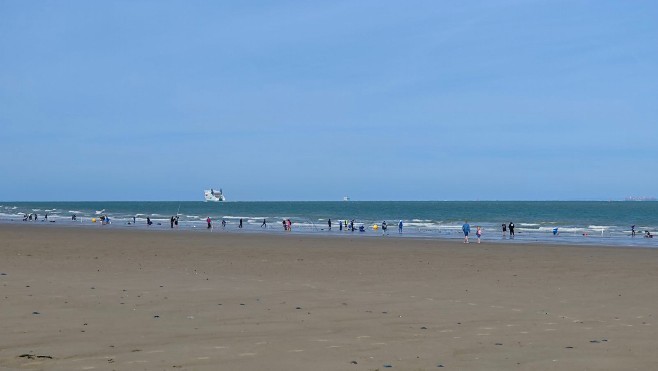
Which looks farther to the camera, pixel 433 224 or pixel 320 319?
pixel 433 224

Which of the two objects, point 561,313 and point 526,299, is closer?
point 561,313

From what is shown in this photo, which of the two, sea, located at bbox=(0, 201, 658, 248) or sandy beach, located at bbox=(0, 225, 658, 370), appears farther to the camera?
sea, located at bbox=(0, 201, 658, 248)

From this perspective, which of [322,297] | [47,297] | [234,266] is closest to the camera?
[47,297]

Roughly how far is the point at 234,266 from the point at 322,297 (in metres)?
7.62

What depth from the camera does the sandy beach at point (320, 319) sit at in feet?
25.3

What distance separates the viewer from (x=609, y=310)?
11875 millimetres

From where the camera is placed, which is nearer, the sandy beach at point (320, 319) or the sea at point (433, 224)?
the sandy beach at point (320, 319)

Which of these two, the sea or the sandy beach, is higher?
the sea

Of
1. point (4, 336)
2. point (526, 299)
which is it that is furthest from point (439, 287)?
point (4, 336)

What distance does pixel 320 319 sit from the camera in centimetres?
1045

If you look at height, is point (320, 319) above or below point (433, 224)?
below

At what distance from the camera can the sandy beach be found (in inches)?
303

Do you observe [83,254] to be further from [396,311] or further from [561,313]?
[561,313]

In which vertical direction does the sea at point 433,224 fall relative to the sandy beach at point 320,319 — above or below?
above
